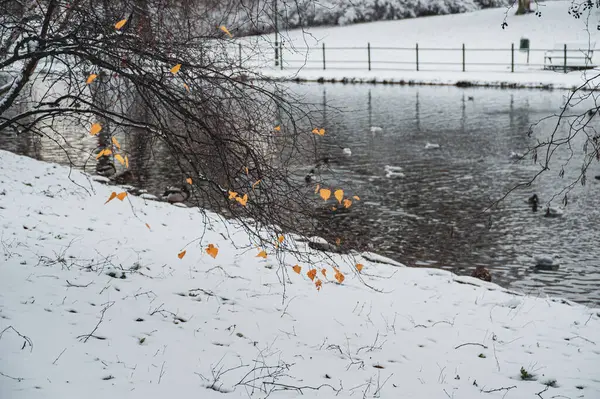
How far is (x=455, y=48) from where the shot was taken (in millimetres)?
38312

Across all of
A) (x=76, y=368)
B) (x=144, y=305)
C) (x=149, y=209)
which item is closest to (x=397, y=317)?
(x=144, y=305)

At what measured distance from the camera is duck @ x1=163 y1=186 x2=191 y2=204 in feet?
39.3

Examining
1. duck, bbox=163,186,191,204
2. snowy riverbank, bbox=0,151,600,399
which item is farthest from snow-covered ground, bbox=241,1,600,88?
snowy riverbank, bbox=0,151,600,399

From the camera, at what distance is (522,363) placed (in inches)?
232

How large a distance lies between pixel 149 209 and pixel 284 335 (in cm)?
508

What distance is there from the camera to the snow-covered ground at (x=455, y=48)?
30406mm

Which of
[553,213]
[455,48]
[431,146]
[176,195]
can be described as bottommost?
[553,213]

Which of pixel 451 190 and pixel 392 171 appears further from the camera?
pixel 392 171

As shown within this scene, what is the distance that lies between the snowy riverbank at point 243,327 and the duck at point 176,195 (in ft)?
9.14

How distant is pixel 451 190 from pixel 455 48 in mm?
26595

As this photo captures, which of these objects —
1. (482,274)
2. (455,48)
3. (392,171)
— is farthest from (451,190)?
(455,48)

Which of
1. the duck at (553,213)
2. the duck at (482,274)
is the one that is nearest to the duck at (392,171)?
the duck at (553,213)

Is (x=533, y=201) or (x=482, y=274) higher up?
(x=533, y=201)

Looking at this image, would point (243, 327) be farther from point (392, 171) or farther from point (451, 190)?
point (392, 171)
